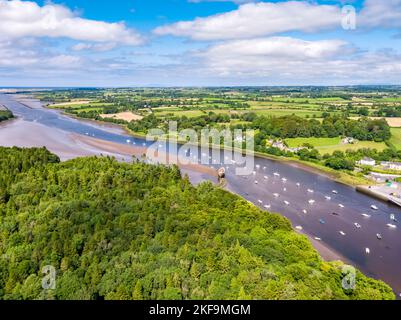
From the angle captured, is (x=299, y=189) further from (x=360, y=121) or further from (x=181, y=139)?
(x=360, y=121)

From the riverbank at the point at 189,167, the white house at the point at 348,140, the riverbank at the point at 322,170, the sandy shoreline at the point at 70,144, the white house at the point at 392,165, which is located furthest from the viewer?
the white house at the point at 348,140

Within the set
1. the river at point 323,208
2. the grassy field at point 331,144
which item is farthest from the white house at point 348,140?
the river at point 323,208

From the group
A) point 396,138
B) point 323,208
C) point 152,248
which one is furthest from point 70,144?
point 396,138

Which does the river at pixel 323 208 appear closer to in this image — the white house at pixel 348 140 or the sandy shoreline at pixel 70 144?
the sandy shoreline at pixel 70 144

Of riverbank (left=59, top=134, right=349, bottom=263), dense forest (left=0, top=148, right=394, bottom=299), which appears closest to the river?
riverbank (left=59, top=134, right=349, bottom=263)

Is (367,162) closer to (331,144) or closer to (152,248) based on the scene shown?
(331,144)

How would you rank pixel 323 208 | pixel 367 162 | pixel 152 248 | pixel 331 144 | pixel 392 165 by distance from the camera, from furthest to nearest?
pixel 331 144
pixel 367 162
pixel 392 165
pixel 323 208
pixel 152 248

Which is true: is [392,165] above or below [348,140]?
below
